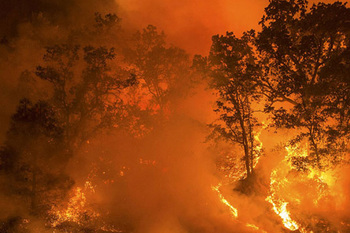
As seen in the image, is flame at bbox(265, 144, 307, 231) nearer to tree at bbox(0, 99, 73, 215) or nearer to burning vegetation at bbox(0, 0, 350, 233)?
burning vegetation at bbox(0, 0, 350, 233)

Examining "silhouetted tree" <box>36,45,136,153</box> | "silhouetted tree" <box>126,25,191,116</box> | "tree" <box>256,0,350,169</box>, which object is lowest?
"tree" <box>256,0,350,169</box>

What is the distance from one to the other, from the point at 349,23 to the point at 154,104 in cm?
1802

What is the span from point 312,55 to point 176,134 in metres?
13.6

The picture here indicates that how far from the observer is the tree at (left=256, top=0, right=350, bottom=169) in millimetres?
11844

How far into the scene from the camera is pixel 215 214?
15516 mm

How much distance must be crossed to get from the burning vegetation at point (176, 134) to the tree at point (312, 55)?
57mm

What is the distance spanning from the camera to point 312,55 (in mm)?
13148

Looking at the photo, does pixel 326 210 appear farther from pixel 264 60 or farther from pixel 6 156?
pixel 6 156

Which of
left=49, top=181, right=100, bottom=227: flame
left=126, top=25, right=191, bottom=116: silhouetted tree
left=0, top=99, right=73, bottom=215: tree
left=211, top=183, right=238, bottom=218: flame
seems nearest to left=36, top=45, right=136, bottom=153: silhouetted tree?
left=49, top=181, right=100, bottom=227: flame

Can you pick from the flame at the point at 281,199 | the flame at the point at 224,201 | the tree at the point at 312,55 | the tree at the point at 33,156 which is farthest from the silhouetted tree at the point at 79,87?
the flame at the point at 281,199

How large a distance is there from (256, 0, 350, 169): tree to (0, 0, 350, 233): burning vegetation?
57 millimetres

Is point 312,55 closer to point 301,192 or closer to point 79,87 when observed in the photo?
point 301,192

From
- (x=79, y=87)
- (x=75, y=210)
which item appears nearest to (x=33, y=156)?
(x=75, y=210)

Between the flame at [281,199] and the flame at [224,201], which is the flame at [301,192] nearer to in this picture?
the flame at [281,199]
